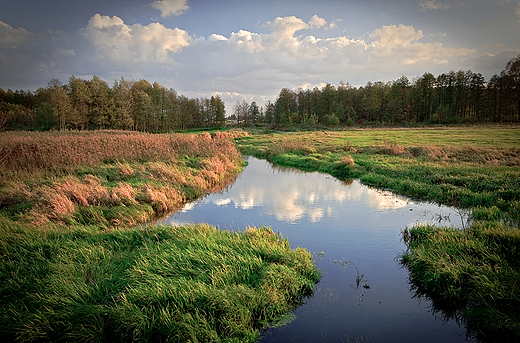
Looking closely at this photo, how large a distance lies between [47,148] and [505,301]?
736 inches

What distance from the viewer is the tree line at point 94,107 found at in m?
44.6

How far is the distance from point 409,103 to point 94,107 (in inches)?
3025

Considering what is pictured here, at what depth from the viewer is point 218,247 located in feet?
19.4

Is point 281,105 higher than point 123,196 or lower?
higher

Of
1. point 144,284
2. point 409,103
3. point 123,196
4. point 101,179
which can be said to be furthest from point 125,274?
point 409,103

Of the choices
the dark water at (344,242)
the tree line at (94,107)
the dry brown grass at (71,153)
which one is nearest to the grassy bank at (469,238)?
the dark water at (344,242)

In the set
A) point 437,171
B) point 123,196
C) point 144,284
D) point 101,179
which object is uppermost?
point 101,179

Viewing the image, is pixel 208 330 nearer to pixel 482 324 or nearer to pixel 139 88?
pixel 482 324

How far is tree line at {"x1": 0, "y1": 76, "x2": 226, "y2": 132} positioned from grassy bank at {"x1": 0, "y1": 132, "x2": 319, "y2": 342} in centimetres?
4131

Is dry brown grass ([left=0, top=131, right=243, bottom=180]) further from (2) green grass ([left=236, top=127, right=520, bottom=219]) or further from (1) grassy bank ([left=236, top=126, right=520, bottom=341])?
(1) grassy bank ([left=236, top=126, right=520, bottom=341])

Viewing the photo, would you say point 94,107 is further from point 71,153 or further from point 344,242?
point 344,242

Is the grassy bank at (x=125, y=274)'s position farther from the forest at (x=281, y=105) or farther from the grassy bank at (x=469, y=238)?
the forest at (x=281, y=105)

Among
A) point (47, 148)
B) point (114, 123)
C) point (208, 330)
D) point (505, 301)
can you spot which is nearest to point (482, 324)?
point (505, 301)

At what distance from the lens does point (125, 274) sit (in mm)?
4910
